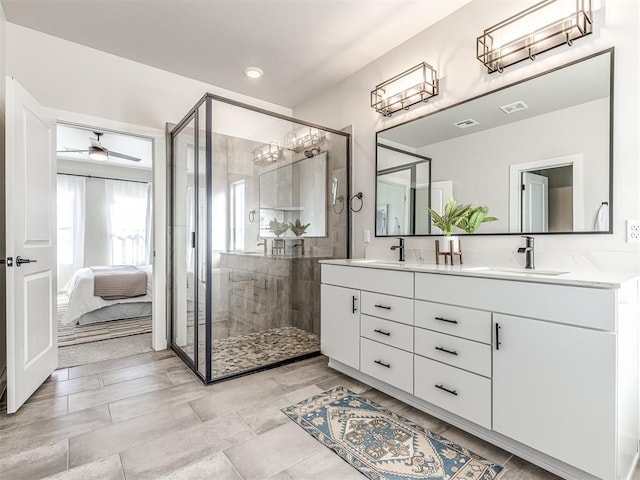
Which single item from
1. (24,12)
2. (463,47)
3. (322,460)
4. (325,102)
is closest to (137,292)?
(24,12)

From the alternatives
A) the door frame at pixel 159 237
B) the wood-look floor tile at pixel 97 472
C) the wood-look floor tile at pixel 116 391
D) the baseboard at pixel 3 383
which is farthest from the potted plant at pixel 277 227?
the baseboard at pixel 3 383

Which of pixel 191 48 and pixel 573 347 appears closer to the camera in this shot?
pixel 573 347

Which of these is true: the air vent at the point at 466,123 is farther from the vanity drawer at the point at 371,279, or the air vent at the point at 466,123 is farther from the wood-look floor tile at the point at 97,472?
the wood-look floor tile at the point at 97,472

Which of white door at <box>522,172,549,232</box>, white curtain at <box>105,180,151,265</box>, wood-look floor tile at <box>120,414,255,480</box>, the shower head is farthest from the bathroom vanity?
white curtain at <box>105,180,151,265</box>

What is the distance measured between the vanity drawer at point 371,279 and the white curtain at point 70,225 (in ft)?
19.1

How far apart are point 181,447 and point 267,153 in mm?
2434

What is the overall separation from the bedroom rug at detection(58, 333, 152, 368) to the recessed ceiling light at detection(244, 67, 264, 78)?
287 centimetres

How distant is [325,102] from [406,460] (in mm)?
3238

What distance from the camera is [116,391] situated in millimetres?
2322

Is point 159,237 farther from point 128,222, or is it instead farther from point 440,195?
point 128,222

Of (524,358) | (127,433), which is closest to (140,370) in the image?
(127,433)

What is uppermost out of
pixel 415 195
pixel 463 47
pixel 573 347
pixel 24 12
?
pixel 24 12

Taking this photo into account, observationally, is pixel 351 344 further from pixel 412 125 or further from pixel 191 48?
pixel 191 48

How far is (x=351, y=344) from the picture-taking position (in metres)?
2.42
